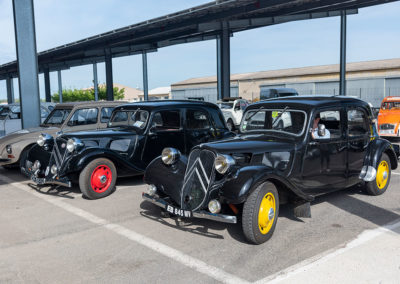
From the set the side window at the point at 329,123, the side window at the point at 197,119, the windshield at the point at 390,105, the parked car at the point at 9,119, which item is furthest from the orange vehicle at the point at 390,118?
the parked car at the point at 9,119

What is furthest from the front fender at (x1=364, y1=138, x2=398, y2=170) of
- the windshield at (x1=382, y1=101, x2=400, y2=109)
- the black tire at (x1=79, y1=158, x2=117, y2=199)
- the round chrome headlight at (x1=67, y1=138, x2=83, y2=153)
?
the windshield at (x1=382, y1=101, x2=400, y2=109)

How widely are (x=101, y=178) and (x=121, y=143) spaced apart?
0.85 meters

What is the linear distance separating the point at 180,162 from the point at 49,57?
1257 inches

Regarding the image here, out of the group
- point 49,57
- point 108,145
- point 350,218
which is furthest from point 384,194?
point 49,57

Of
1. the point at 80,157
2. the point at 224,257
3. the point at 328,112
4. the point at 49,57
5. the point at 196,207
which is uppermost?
the point at 49,57

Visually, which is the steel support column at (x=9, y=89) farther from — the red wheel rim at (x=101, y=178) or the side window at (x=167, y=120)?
the red wheel rim at (x=101, y=178)

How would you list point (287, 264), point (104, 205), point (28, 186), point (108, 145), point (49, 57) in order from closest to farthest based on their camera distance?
1. point (287, 264)
2. point (104, 205)
3. point (108, 145)
4. point (28, 186)
5. point (49, 57)

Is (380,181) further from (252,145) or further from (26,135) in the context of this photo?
(26,135)

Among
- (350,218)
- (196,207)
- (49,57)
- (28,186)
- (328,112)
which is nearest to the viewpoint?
(196,207)

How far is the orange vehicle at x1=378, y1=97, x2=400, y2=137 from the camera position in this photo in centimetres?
1198

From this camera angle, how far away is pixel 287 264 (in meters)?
3.61

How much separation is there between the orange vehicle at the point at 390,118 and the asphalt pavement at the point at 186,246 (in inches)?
272

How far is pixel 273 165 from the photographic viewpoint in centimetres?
473

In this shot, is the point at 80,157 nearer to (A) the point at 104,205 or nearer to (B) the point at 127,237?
(A) the point at 104,205
